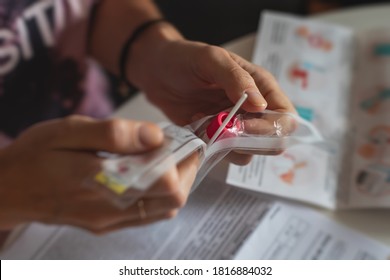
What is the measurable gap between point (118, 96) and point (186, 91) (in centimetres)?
25

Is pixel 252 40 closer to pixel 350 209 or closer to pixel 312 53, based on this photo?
pixel 312 53

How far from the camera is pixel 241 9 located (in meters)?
0.82

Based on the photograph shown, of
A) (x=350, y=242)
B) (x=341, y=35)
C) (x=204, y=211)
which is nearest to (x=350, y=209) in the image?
(x=350, y=242)

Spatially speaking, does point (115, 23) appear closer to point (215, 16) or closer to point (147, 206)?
point (215, 16)

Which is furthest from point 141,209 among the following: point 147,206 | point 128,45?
point 128,45

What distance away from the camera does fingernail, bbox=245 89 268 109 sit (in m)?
0.38

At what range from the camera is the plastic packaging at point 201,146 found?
0.30 meters

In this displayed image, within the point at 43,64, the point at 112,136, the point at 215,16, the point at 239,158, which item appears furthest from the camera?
the point at 215,16

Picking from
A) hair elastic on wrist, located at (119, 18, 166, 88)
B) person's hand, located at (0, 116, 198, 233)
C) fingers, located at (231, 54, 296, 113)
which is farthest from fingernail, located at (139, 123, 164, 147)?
hair elastic on wrist, located at (119, 18, 166, 88)

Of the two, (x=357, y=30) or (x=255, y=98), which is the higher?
(x=255, y=98)

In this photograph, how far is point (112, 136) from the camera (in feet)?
1.00

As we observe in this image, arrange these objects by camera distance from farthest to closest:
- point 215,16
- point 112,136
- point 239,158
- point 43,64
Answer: point 215,16 < point 43,64 < point 239,158 < point 112,136

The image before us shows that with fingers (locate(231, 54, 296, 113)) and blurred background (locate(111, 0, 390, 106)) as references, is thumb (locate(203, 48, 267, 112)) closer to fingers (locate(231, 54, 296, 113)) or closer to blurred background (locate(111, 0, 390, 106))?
fingers (locate(231, 54, 296, 113))

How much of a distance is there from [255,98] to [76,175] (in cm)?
15
